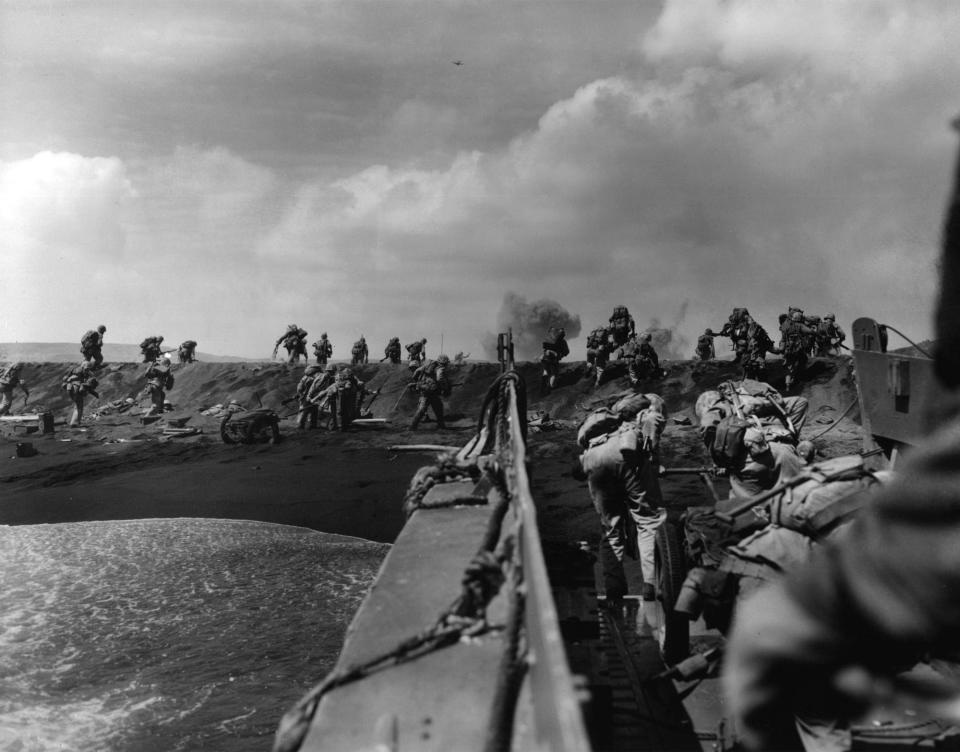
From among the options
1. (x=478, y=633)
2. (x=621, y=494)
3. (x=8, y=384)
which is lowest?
(x=621, y=494)

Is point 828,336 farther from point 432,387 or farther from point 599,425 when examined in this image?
point 599,425

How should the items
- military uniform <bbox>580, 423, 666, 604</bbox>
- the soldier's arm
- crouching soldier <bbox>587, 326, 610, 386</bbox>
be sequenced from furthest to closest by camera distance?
crouching soldier <bbox>587, 326, 610, 386</bbox>
military uniform <bbox>580, 423, 666, 604</bbox>
the soldier's arm

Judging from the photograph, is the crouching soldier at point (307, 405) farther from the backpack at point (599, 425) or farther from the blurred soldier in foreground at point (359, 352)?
the backpack at point (599, 425)

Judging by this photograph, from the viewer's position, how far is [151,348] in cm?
3103

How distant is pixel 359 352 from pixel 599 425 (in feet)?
73.2

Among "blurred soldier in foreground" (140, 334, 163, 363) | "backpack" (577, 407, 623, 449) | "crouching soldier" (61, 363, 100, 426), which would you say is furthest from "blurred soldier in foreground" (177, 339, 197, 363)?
"backpack" (577, 407, 623, 449)

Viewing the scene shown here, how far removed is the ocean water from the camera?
6.00 metres

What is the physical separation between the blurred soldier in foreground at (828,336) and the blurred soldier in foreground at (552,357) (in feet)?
21.3

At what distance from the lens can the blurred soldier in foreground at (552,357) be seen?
20.6m

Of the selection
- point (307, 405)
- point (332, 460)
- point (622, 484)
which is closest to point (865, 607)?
point (622, 484)

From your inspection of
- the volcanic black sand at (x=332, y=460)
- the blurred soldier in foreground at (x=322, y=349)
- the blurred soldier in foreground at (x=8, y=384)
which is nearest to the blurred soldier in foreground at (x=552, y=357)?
the volcanic black sand at (x=332, y=460)

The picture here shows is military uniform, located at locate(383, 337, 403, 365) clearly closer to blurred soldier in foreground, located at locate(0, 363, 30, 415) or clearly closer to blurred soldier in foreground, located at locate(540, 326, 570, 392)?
blurred soldier in foreground, located at locate(540, 326, 570, 392)

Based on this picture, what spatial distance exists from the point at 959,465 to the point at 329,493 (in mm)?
16050

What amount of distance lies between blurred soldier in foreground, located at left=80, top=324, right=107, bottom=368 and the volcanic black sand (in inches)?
185
